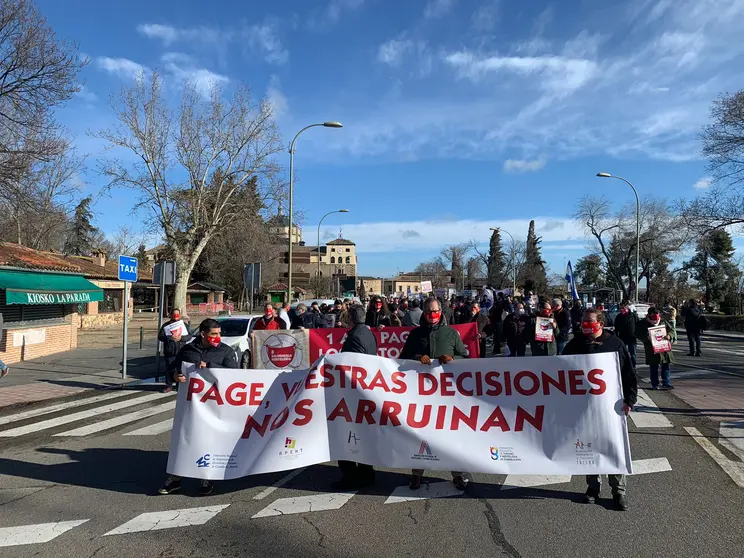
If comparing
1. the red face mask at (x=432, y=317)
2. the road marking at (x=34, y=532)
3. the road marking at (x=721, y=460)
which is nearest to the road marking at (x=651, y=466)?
the road marking at (x=721, y=460)

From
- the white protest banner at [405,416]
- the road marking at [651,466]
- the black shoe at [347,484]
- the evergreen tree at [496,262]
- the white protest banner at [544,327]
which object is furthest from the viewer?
the evergreen tree at [496,262]

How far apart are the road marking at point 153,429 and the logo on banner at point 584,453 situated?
18.6 feet

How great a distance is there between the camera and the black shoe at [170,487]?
5.11 meters

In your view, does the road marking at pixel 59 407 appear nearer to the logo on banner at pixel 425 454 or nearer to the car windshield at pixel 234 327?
the car windshield at pixel 234 327

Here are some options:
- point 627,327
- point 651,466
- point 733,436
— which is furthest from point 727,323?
point 651,466

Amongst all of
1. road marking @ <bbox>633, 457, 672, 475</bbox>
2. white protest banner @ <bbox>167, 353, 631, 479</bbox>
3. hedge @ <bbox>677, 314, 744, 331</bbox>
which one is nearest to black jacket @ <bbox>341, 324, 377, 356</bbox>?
white protest banner @ <bbox>167, 353, 631, 479</bbox>

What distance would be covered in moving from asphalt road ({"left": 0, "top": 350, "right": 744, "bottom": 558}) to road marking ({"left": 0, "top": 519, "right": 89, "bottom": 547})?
16 mm

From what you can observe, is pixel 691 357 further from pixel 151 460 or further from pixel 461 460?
pixel 151 460

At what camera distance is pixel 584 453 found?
15.8ft

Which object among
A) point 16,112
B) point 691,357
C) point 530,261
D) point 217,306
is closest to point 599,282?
point 530,261

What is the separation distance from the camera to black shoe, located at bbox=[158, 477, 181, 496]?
5.11 m

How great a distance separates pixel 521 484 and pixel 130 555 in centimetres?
354

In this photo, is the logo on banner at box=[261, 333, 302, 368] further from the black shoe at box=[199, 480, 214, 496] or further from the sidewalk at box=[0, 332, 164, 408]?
the black shoe at box=[199, 480, 214, 496]

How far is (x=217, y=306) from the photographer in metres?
50.2
